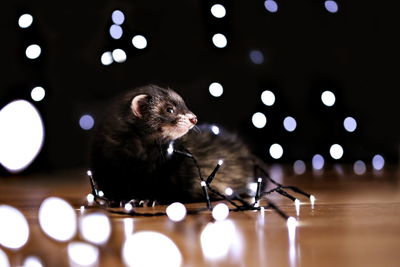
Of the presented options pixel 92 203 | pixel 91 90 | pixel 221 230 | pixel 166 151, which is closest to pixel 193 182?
pixel 166 151

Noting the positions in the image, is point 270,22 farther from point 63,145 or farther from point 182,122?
point 182,122

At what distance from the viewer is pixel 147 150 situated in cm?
168

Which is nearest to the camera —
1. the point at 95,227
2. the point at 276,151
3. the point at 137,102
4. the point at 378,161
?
the point at 95,227

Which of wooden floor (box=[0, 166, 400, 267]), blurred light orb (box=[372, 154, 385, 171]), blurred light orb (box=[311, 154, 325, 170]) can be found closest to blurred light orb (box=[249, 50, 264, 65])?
blurred light orb (box=[311, 154, 325, 170])

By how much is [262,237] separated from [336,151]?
8.04 feet

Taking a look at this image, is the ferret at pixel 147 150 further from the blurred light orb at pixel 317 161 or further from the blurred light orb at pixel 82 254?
the blurred light orb at pixel 317 161

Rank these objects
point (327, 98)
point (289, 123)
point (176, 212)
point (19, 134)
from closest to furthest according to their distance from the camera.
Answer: point (176, 212) → point (19, 134) → point (327, 98) → point (289, 123)

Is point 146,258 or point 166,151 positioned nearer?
point 146,258

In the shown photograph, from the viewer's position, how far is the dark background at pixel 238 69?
3186mm

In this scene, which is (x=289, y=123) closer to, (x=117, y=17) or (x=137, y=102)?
(x=117, y=17)

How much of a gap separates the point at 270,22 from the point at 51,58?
48.9 inches

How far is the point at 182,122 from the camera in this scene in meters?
1.63

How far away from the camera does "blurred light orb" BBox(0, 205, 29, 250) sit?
1095 millimetres

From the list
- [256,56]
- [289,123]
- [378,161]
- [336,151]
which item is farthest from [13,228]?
[378,161]
